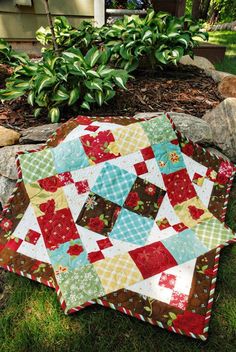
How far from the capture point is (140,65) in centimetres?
325

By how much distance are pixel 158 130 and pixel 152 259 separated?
2.76 ft

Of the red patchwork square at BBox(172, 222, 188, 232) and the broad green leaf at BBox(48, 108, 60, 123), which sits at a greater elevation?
the broad green leaf at BBox(48, 108, 60, 123)

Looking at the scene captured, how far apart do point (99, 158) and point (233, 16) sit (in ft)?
29.8

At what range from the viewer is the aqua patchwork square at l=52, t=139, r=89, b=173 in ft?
6.00

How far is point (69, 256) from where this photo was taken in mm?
1630

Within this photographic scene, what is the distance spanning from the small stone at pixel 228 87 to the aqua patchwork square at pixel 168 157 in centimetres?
118

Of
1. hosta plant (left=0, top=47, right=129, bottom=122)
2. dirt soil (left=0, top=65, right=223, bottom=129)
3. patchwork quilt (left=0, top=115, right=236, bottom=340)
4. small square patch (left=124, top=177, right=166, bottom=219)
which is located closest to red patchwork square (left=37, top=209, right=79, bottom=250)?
patchwork quilt (left=0, top=115, right=236, bottom=340)

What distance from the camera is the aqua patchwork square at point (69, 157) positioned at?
1.83 m

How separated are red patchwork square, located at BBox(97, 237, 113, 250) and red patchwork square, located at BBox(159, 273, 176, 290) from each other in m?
0.33

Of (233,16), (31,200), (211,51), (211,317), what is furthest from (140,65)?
(233,16)

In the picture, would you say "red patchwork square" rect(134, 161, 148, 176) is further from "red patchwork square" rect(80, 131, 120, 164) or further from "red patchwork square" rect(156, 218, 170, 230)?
"red patchwork square" rect(156, 218, 170, 230)

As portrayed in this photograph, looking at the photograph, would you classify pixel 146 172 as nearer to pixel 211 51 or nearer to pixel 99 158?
pixel 99 158

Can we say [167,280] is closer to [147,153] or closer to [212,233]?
[212,233]

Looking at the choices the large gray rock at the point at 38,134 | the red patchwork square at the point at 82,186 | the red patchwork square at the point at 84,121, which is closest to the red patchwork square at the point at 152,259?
the red patchwork square at the point at 82,186
